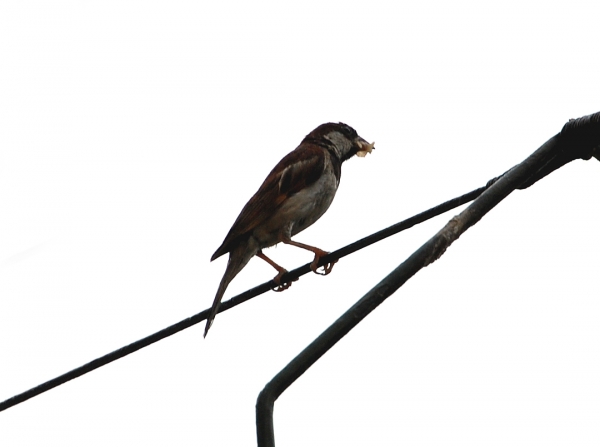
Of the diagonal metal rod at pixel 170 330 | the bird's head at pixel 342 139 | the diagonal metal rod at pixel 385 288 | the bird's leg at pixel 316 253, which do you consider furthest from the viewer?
the bird's head at pixel 342 139

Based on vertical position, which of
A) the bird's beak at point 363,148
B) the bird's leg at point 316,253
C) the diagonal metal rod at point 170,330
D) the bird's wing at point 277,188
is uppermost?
the bird's beak at point 363,148

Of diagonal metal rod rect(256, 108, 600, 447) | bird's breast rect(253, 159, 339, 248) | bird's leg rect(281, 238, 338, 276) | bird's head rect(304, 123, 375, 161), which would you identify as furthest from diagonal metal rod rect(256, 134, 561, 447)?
bird's head rect(304, 123, 375, 161)

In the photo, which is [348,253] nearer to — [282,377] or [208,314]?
[208,314]

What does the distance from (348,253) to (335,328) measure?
265 centimetres

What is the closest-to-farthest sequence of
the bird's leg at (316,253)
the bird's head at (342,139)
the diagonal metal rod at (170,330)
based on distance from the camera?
the diagonal metal rod at (170,330) < the bird's leg at (316,253) < the bird's head at (342,139)

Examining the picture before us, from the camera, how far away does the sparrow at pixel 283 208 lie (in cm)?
752

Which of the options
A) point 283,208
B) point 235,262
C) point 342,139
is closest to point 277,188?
point 283,208

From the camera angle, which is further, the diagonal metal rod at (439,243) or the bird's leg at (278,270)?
the bird's leg at (278,270)

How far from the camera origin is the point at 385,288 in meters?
2.70

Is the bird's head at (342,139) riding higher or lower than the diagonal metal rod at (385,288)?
higher

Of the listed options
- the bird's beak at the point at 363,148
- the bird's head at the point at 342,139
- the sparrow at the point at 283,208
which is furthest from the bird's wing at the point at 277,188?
the bird's beak at the point at 363,148

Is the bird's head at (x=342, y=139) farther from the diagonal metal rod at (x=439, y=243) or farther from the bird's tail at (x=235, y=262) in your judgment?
the diagonal metal rod at (x=439, y=243)

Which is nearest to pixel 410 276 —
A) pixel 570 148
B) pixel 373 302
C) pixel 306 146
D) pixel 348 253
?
pixel 373 302

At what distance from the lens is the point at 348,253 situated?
521 centimetres
